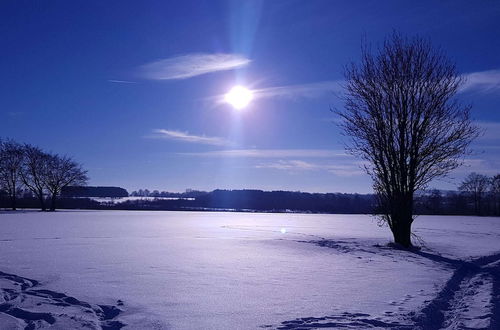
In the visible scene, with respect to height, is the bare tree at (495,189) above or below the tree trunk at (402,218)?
above

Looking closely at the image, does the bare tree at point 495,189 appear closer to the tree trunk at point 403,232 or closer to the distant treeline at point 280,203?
the distant treeline at point 280,203

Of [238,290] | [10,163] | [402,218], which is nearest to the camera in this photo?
[238,290]

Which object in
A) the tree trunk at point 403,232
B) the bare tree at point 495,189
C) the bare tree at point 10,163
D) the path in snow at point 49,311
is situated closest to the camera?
the path in snow at point 49,311

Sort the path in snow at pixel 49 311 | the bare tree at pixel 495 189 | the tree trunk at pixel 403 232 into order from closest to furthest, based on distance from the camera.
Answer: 1. the path in snow at pixel 49 311
2. the tree trunk at pixel 403 232
3. the bare tree at pixel 495 189

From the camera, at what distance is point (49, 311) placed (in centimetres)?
652

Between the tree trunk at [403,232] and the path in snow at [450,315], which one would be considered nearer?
the path in snow at [450,315]

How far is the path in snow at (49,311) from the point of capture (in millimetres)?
5901

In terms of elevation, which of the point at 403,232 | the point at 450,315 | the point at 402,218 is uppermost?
the point at 402,218

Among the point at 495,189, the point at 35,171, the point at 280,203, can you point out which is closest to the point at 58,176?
the point at 35,171

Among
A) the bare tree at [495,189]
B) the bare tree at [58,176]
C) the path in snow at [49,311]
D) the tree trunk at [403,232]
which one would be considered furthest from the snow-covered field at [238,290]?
the bare tree at [495,189]

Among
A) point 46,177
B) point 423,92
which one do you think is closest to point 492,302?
point 423,92

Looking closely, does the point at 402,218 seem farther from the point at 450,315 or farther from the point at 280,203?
the point at 280,203

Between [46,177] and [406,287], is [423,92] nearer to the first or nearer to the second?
[406,287]

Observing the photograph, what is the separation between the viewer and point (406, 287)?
9320 millimetres
